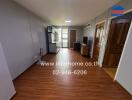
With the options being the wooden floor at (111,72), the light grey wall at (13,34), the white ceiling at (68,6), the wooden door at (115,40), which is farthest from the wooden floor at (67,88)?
the white ceiling at (68,6)

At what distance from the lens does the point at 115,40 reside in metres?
2.96

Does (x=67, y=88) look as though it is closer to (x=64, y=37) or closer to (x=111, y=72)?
(x=111, y=72)

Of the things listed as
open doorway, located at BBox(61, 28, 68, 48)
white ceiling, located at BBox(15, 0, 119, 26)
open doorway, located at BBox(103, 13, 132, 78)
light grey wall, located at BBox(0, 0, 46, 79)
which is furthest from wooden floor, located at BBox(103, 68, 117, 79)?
open doorway, located at BBox(61, 28, 68, 48)

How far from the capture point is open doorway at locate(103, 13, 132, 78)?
2762 mm

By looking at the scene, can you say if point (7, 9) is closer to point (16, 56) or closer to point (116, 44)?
point (16, 56)

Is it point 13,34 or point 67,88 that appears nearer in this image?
point 67,88

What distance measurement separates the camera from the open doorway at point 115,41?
2.76 m

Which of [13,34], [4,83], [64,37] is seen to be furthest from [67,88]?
[64,37]

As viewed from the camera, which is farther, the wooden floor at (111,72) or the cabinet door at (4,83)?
the wooden floor at (111,72)

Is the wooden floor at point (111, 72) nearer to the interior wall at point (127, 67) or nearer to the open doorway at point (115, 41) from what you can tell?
the open doorway at point (115, 41)

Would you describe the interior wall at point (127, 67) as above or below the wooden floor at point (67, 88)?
above

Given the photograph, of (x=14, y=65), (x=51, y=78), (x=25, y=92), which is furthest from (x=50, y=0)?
(x=25, y=92)

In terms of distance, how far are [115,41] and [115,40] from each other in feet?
0.13

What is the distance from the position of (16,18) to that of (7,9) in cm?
37
